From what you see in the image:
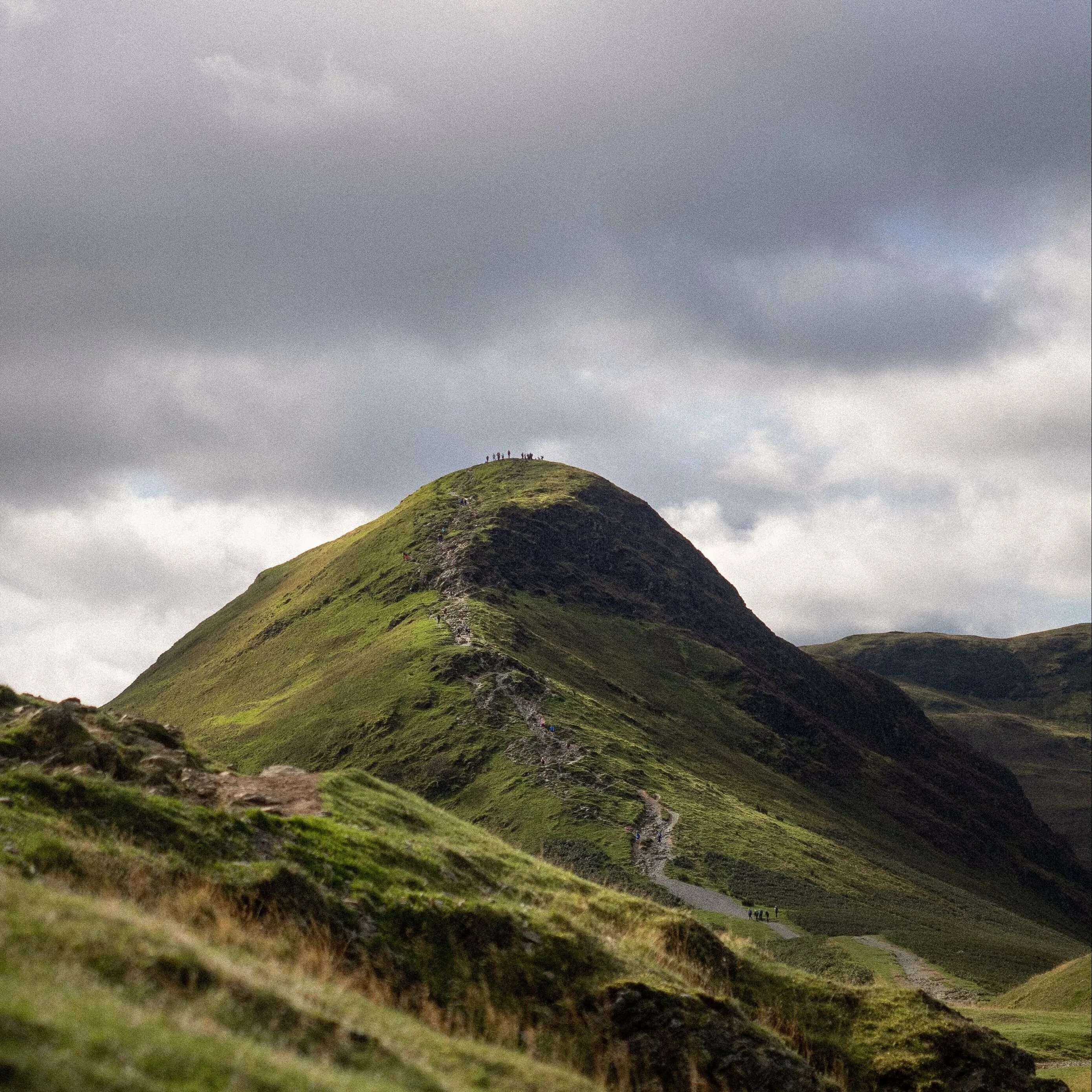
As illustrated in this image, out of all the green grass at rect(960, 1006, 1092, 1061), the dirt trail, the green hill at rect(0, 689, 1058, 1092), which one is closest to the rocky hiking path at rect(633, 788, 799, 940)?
the dirt trail

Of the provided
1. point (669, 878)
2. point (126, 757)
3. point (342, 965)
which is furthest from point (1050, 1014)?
point (669, 878)

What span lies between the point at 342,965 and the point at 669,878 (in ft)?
278

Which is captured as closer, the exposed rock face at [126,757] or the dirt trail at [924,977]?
the exposed rock face at [126,757]

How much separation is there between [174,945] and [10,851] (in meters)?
5.24

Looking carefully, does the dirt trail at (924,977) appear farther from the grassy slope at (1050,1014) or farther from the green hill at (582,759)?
the grassy slope at (1050,1014)

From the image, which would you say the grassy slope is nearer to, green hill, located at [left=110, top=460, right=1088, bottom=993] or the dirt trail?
the dirt trail

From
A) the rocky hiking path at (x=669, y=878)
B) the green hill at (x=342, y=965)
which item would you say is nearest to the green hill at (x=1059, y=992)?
the rocky hiking path at (x=669, y=878)

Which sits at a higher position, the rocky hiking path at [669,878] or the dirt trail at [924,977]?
the rocky hiking path at [669,878]

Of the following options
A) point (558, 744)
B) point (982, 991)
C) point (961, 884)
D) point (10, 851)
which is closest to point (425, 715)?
point (558, 744)

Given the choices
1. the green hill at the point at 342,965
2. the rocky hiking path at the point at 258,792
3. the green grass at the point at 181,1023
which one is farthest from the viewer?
the rocky hiking path at the point at 258,792

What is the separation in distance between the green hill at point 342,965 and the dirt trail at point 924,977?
156 ft

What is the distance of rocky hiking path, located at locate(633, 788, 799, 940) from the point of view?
3607 inches

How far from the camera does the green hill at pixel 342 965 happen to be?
10.1m

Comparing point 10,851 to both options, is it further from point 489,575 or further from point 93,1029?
point 489,575
